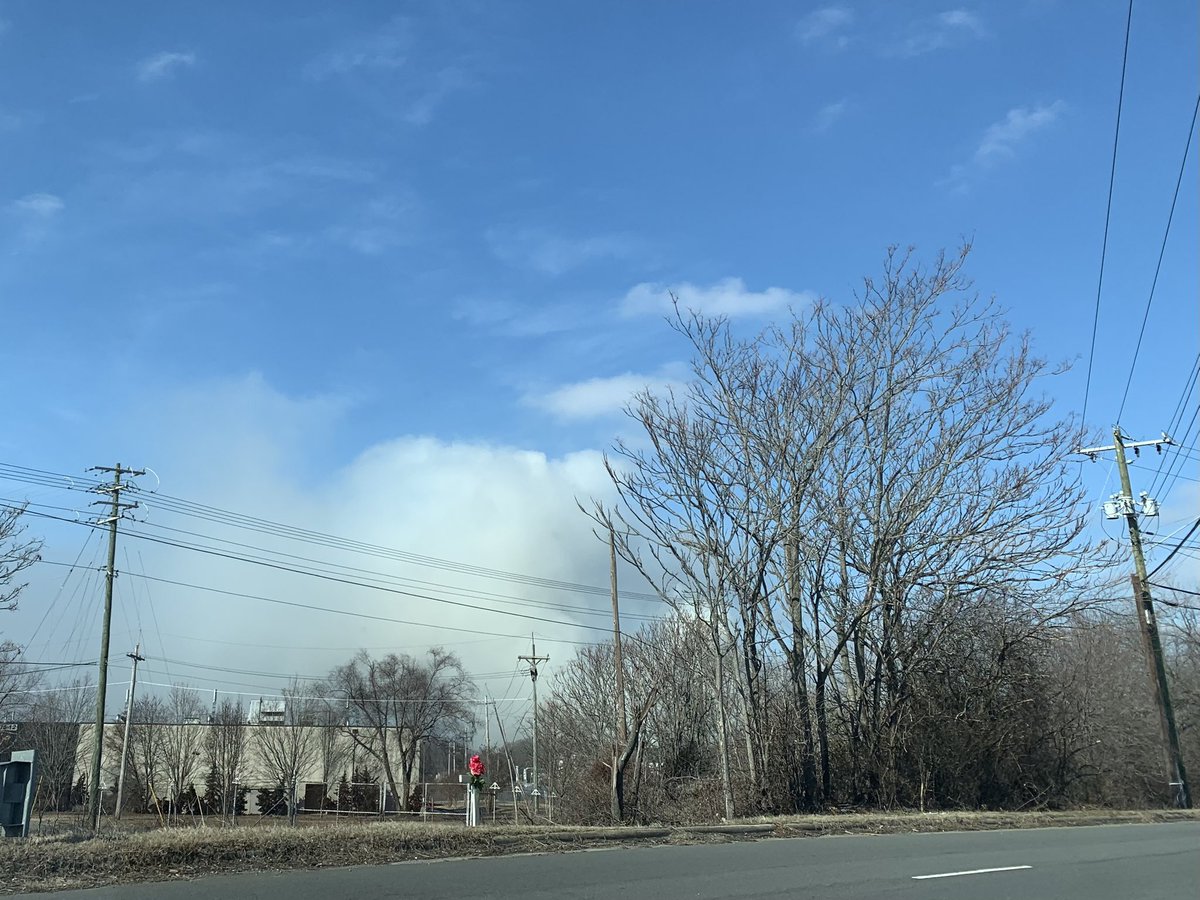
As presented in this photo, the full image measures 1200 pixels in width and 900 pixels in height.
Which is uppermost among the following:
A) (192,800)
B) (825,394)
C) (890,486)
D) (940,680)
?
(825,394)

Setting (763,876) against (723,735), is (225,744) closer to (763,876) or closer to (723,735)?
(723,735)

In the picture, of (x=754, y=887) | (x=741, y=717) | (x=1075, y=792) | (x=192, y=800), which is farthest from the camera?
(x=192, y=800)

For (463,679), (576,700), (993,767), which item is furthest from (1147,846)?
(463,679)

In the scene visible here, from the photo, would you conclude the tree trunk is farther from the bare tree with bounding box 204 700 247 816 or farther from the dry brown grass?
the bare tree with bounding box 204 700 247 816

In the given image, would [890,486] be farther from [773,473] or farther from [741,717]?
[741,717]

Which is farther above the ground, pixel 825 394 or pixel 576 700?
pixel 825 394

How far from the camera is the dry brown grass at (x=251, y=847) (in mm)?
8906

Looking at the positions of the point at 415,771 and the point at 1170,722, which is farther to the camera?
the point at 415,771

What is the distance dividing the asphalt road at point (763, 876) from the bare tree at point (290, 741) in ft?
192

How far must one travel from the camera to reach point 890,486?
2266 cm

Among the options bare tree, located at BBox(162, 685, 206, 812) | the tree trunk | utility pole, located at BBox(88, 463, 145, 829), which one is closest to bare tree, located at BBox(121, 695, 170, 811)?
bare tree, located at BBox(162, 685, 206, 812)

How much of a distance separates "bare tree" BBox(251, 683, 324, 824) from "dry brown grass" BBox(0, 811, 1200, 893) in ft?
187

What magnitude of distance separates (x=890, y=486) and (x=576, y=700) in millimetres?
17374

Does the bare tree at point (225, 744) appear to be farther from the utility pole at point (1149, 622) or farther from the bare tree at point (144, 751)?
the utility pole at point (1149, 622)
